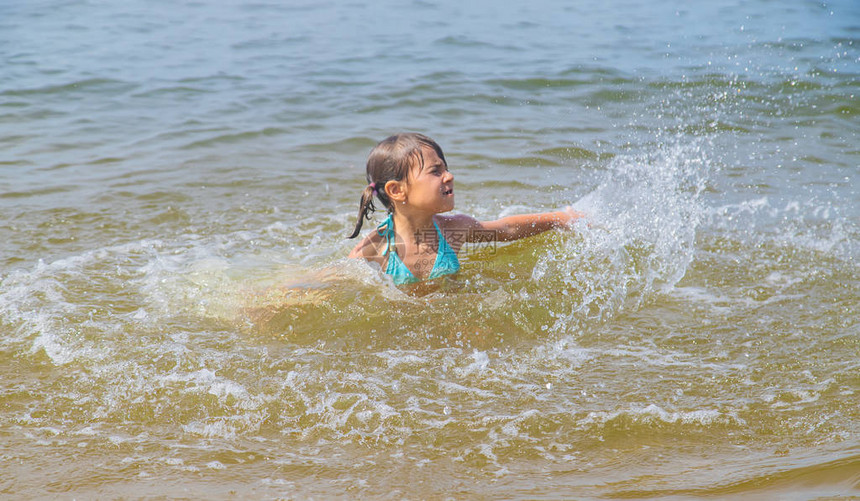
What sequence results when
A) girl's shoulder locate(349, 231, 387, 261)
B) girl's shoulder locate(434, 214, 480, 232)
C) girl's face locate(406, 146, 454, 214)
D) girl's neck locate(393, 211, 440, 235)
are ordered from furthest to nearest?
girl's shoulder locate(434, 214, 480, 232) → girl's shoulder locate(349, 231, 387, 261) → girl's neck locate(393, 211, 440, 235) → girl's face locate(406, 146, 454, 214)

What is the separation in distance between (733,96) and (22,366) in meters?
7.95

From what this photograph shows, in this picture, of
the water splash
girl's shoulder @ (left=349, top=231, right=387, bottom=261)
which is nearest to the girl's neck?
girl's shoulder @ (left=349, top=231, right=387, bottom=261)

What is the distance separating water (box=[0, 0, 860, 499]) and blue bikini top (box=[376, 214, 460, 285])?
105 millimetres

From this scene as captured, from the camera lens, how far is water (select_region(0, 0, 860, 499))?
284 centimetres

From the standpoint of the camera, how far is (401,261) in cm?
453

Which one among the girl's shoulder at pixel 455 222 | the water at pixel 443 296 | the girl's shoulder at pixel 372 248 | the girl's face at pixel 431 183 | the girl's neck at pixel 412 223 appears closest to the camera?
the water at pixel 443 296

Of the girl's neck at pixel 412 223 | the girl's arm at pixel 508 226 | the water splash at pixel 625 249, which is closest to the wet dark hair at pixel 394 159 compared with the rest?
the girl's neck at pixel 412 223

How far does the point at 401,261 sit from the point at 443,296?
1.13 feet

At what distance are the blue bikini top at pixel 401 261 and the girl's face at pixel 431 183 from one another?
343 mm

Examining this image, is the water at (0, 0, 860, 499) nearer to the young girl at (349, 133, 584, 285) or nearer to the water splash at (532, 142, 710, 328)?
the water splash at (532, 142, 710, 328)

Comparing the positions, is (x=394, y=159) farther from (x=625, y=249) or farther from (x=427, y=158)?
(x=625, y=249)

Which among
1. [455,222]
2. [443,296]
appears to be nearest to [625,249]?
[455,222]

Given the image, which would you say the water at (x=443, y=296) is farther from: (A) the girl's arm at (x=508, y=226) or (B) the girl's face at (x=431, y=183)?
(B) the girl's face at (x=431, y=183)

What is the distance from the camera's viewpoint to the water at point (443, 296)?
2.84 metres
